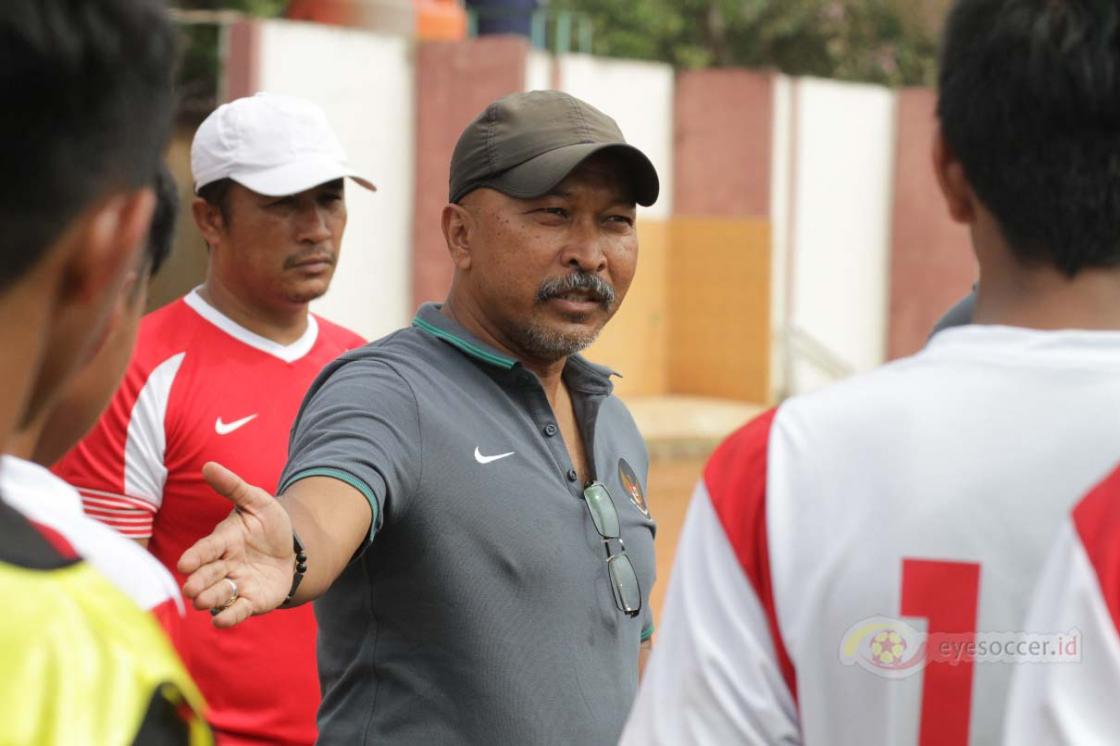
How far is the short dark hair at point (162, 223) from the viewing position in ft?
5.46

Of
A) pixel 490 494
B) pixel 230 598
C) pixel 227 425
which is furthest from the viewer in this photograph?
pixel 227 425

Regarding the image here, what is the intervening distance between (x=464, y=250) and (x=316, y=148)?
1.13 meters

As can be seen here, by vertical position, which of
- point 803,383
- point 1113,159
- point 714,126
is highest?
point 1113,159

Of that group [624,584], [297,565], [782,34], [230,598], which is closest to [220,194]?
[624,584]

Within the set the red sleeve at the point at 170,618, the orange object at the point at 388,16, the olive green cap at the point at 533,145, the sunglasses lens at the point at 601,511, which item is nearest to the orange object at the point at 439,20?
the orange object at the point at 388,16

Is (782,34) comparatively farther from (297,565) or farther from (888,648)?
(888,648)

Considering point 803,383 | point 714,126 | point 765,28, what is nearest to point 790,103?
Answer: point 714,126

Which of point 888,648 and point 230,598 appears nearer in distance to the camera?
point 888,648

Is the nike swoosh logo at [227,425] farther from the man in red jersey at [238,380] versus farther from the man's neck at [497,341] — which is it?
the man's neck at [497,341]

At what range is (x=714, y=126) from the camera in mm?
18516

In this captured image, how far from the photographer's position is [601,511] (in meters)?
3.31

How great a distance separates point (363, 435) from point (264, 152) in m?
1.74

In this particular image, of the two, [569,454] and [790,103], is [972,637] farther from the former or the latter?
[790,103]

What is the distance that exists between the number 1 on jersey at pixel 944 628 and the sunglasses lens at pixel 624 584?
4.81 feet
